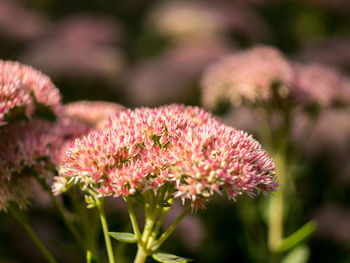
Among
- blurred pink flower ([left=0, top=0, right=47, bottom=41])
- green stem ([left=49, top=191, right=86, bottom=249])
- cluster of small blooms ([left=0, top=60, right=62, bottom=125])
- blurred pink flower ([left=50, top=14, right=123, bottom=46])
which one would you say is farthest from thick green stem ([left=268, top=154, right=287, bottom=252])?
blurred pink flower ([left=0, top=0, right=47, bottom=41])

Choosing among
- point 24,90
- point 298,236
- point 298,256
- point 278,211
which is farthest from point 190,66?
point 24,90

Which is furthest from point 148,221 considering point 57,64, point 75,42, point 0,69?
point 75,42

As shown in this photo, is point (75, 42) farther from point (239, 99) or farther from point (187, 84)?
point (239, 99)

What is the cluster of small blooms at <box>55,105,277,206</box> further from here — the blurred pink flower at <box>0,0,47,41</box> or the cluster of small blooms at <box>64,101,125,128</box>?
the blurred pink flower at <box>0,0,47,41</box>

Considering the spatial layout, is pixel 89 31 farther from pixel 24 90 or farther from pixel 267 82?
pixel 24 90

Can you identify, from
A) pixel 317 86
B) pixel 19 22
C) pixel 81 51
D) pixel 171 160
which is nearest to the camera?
pixel 171 160
